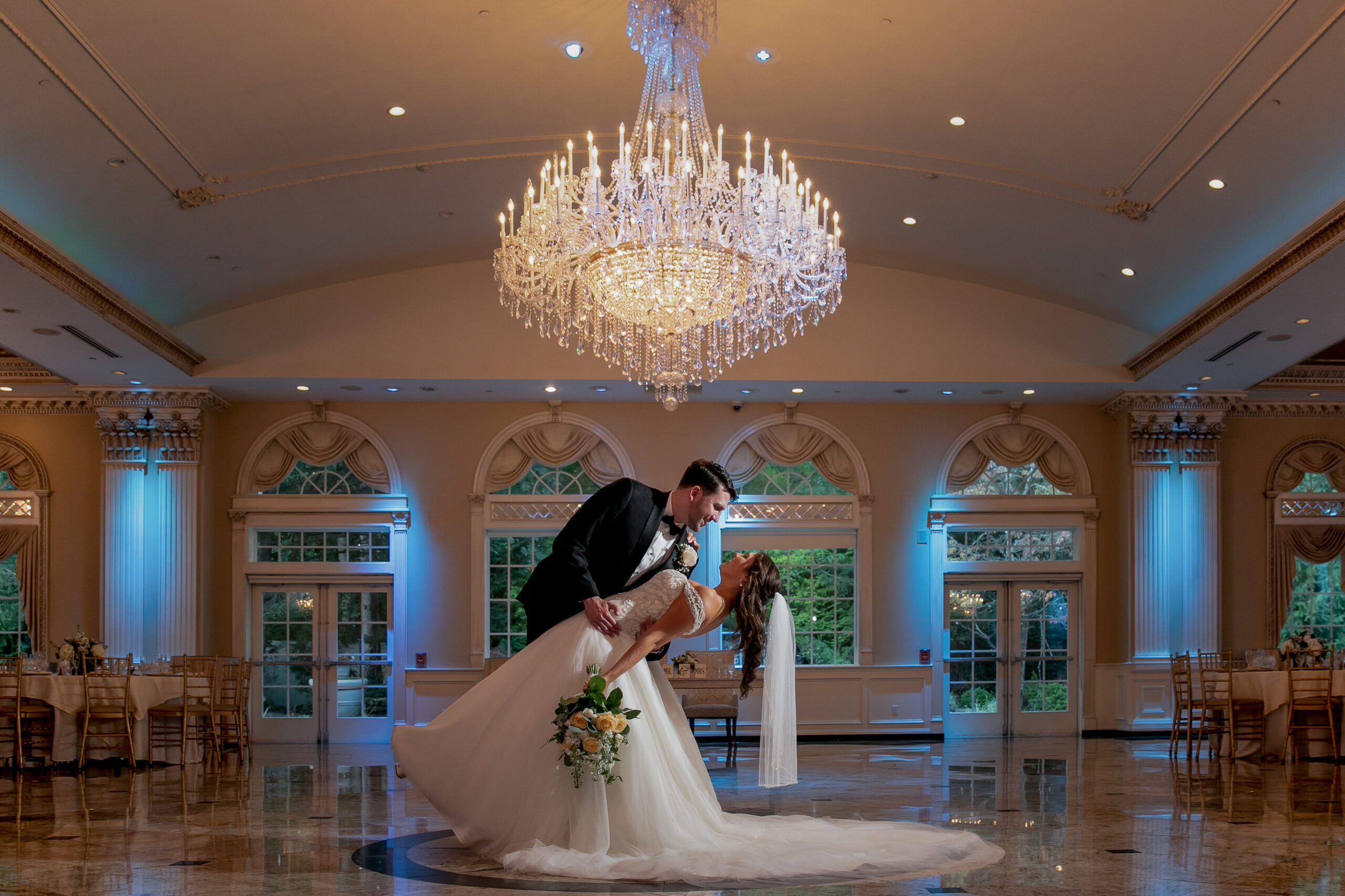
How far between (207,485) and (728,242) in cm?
831

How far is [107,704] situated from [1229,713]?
9.73 m

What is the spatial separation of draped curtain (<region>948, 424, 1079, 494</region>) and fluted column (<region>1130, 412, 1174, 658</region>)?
2.53ft

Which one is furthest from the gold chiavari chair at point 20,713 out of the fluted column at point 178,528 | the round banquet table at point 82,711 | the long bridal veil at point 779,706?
the long bridal veil at point 779,706

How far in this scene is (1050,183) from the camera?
389 inches

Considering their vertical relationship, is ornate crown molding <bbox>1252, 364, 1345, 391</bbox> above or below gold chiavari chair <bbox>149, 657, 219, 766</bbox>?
above

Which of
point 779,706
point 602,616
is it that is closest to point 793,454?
point 779,706

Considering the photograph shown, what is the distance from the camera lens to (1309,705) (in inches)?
423

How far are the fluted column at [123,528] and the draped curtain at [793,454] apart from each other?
21.0 ft

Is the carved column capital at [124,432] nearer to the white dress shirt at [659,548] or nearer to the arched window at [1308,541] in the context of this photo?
the white dress shirt at [659,548]

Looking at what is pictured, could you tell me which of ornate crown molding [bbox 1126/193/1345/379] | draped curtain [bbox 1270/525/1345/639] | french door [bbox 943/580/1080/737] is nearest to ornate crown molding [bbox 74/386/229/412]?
french door [bbox 943/580/1080/737]

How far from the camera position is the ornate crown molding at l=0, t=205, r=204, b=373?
8617 millimetres

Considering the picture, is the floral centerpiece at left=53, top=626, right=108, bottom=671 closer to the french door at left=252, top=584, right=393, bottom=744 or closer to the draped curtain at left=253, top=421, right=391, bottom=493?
the french door at left=252, top=584, right=393, bottom=744

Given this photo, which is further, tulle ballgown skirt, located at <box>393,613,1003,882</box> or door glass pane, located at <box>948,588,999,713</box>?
door glass pane, located at <box>948,588,999,713</box>

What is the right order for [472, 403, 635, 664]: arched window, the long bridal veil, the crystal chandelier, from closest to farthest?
the long bridal veil
the crystal chandelier
[472, 403, 635, 664]: arched window
